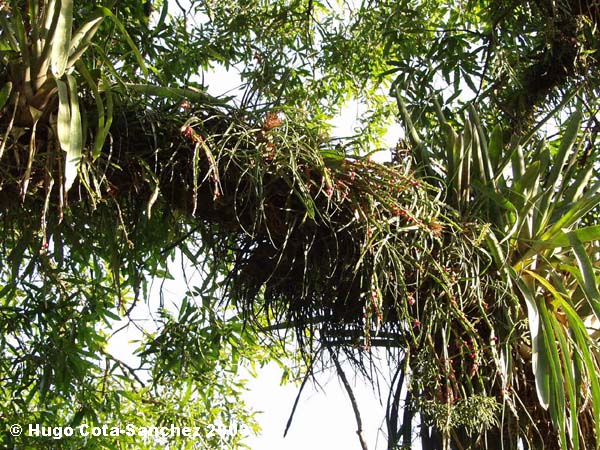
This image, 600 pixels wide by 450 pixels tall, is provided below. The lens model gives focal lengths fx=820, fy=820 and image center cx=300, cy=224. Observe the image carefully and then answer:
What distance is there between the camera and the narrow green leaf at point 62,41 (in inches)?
58.8

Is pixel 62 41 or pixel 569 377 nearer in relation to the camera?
pixel 62 41

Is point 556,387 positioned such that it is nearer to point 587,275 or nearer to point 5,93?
point 587,275

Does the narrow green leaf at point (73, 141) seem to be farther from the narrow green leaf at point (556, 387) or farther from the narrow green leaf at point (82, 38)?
the narrow green leaf at point (556, 387)

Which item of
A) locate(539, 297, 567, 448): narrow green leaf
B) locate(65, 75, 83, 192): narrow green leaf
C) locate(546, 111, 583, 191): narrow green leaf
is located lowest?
locate(539, 297, 567, 448): narrow green leaf

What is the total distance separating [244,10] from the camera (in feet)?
11.2

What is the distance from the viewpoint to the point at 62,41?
59.4 inches

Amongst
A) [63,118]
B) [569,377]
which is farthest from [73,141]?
[569,377]

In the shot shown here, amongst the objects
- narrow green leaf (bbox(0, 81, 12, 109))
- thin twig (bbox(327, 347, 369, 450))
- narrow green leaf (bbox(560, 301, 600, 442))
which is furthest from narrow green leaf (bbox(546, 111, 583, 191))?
narrow green leaf (bbox(0, 81, 12, 109))

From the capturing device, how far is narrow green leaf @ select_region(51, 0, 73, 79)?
4.90 ft

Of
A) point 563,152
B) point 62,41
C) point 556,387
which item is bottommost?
point 556,387

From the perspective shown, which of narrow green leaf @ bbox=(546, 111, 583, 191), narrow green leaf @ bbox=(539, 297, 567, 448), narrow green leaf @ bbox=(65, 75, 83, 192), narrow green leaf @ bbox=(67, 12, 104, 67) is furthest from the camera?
narrow green leaf @ bbox=(546, 111, 583, 191)

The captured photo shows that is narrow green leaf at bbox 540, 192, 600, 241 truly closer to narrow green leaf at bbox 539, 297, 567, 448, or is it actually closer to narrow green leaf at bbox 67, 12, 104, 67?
narrow green leaf at bbox 539, 297, 567, 448

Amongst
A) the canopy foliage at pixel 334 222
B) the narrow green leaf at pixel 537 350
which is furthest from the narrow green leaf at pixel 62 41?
the narrow green leaf at pixel 537 350

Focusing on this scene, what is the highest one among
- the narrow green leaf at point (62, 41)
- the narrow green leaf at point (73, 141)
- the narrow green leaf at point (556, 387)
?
the narrow green leaf at point (62, 41)
